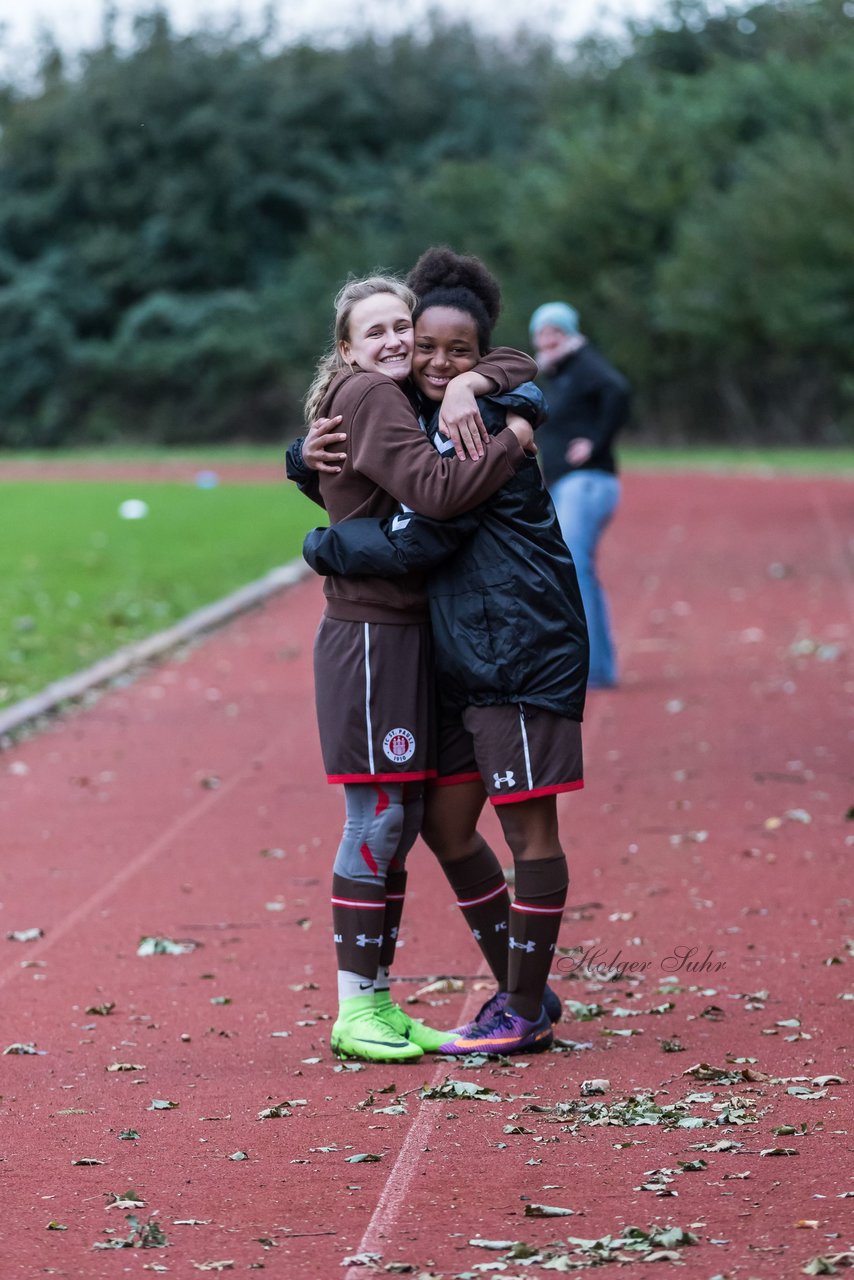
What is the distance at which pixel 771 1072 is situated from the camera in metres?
4.61

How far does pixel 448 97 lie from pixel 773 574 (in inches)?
1475

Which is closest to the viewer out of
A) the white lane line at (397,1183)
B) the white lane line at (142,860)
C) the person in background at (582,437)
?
the white lane line at (397,1183)

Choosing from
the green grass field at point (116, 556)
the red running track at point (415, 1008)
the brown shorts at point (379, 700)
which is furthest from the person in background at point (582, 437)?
the brown shorts at point (379, 700)

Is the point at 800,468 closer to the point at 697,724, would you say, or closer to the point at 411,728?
the point at 697,724

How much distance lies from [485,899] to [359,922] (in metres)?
0.37

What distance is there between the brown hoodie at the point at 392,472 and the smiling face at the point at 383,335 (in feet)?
0.22

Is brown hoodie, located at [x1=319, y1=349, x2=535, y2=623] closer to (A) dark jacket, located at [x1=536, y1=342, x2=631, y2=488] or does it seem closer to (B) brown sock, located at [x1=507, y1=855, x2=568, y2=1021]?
(B) brown sock, located at [x1=507, y1=855, x2=568, y2=1021]

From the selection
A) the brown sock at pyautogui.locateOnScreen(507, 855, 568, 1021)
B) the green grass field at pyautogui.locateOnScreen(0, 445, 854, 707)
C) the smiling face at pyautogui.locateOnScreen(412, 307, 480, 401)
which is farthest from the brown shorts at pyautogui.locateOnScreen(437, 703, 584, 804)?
the green grass field at pyautogui.locateOnScreen(0, 445, 854, 707)

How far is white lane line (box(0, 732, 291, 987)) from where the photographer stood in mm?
6133

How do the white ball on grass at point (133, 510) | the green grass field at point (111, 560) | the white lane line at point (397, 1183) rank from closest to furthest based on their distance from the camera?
the white lane line at point (397, 1183)
the green grass field at point (111, 560)
the white ball on grass at point (133, 510)

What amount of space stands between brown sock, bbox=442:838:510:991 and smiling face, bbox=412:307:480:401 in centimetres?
126

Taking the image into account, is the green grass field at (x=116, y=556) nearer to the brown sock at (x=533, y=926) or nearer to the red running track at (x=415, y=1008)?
the red running track at (x=415, y=1008)

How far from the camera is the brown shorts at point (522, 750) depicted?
4648mm

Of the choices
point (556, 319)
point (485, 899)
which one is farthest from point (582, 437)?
point (485, 899)
